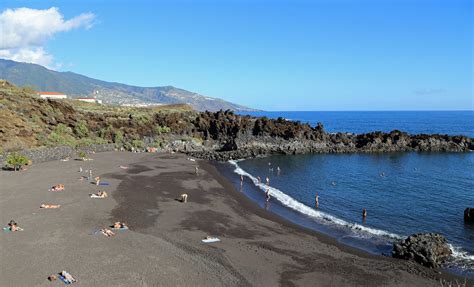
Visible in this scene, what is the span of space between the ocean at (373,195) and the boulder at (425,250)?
0.75 meters

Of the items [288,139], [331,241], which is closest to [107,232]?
[331,241]

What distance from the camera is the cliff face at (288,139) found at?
78.4 metres

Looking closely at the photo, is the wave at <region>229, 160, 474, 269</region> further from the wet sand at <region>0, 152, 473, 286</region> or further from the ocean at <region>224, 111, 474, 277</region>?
the wet sand at <region>0, 152, 473, 286</region>

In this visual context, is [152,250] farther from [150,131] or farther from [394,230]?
[150,131]

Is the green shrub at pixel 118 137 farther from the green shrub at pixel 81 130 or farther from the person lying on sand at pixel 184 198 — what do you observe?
the person lying on sand at pixel 184 198

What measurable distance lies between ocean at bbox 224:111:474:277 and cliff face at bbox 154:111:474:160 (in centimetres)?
866

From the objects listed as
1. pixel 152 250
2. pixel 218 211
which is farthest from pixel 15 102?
pixel 152 250

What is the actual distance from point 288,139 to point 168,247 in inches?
2439

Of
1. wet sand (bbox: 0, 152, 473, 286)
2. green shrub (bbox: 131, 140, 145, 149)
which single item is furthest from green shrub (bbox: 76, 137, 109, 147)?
wet sand (bbox: 0, 152, 473, 286)

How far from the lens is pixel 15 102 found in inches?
2594

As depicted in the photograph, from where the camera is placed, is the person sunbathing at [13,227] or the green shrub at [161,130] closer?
the person sunbathing at [13,227]

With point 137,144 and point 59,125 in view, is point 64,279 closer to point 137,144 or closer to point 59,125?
point 59,125

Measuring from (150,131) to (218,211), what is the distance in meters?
51.2

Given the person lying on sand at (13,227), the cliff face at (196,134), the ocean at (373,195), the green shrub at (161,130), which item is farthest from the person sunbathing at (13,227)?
the green shrub at (161,130)
